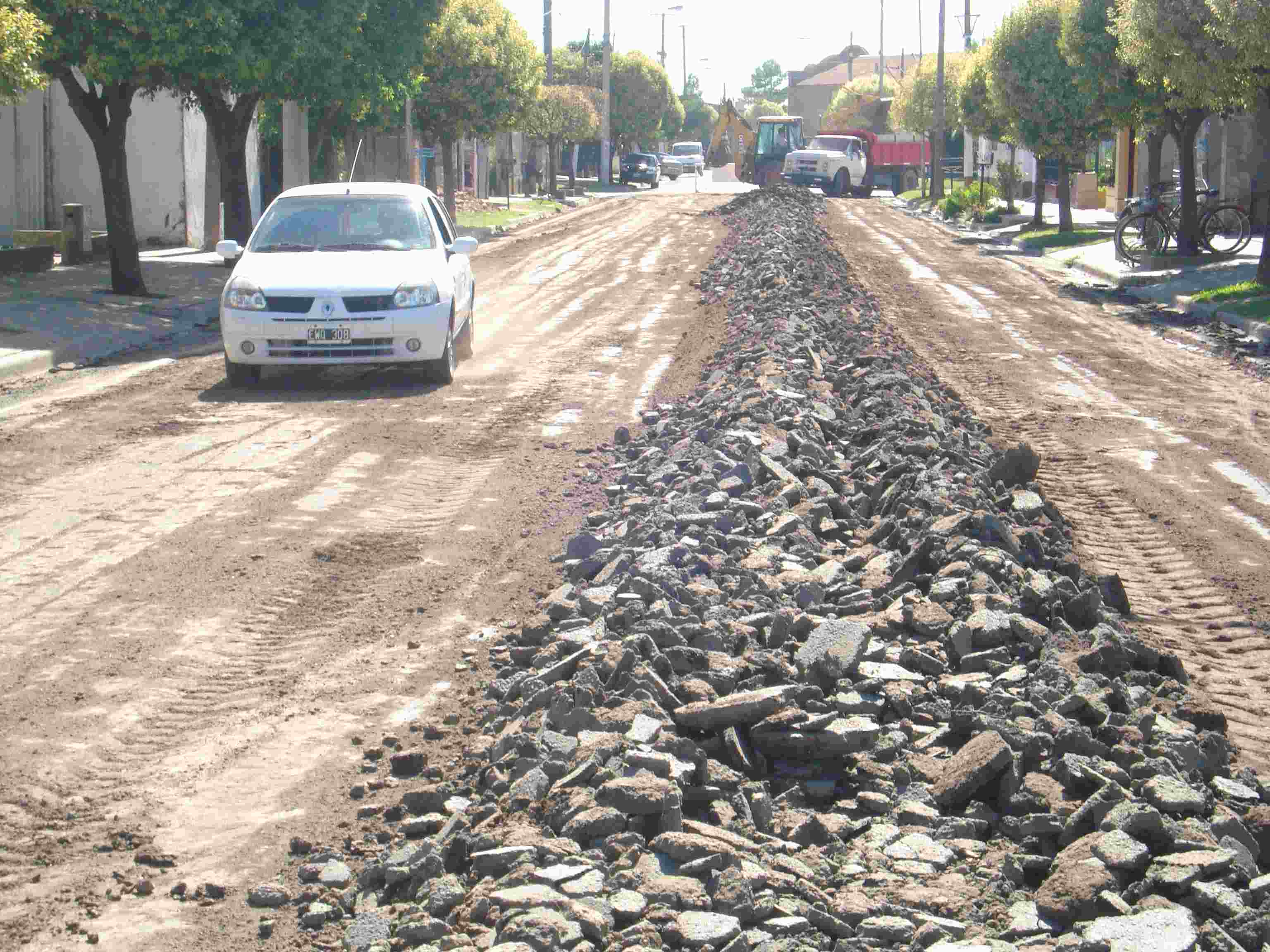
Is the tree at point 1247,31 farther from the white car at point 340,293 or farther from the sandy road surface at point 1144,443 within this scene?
the white car at point 340,293

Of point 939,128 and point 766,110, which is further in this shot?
point 766,110

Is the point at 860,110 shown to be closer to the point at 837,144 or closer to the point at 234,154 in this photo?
the point at 837,144

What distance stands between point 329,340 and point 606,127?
6187cm

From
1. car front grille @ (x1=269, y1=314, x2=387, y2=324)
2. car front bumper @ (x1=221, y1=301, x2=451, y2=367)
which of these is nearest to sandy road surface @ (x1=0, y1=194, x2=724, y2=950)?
car front bumper @ (x1=221, y1=301, x2=451, y2=367)

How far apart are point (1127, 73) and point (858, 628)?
1012 inches

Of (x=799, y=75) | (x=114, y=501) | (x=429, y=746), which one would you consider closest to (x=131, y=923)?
(x=429, y=746)

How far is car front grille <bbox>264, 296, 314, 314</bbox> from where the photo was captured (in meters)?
13.4

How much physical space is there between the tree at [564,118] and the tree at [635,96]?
12450mm

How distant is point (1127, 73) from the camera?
95.4 ft

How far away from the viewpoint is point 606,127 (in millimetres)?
73375

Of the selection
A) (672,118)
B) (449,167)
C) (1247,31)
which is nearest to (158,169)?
(449,167)

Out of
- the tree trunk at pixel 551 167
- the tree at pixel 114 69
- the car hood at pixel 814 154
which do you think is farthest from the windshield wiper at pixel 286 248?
the car hood at pixel 814 154

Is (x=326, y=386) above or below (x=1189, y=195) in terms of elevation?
below

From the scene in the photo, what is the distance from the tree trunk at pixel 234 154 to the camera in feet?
82.4
